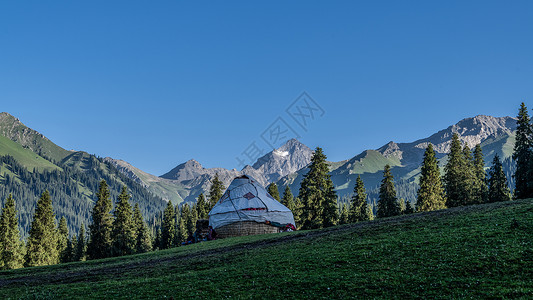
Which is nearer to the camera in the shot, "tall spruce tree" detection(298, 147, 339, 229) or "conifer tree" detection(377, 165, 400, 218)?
Result: "tall spruce tree" detection(298, 147, 339, 229)

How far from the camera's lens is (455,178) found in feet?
228

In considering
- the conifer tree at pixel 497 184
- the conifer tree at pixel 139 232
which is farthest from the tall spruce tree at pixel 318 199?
the conifer tree at pixel 139 232

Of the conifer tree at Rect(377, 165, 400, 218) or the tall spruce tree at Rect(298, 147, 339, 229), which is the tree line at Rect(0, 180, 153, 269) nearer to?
the tall spruce tree at Rect(298, 147, 339, 229)

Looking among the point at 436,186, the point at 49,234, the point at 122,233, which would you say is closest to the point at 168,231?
the point at 122,233

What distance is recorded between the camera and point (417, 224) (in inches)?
1184

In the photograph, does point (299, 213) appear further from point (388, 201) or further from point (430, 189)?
point (430, 189)

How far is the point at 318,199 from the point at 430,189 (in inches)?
843

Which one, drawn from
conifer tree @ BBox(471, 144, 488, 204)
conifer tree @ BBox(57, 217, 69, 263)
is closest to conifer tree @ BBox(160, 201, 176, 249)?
conifer tree @ BBox(57, 217, 69, 263)

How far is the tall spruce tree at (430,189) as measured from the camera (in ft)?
226

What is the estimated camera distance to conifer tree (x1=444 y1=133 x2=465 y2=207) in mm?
68688

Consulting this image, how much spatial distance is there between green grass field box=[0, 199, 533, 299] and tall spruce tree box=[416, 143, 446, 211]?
42.0m

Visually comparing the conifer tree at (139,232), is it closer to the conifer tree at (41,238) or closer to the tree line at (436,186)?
the conifer tree at (41,238)

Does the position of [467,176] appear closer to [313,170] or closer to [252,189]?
[313,170]

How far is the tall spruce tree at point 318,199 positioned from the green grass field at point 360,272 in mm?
37275
